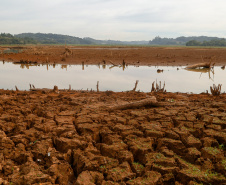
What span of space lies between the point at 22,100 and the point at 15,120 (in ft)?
5.57

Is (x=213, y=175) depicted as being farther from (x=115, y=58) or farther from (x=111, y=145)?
(x=115, y=58)

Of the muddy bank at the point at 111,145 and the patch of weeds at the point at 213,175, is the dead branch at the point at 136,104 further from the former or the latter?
the patch of weeds at the point at 213,175

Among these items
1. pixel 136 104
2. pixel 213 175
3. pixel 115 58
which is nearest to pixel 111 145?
pixel 213 175

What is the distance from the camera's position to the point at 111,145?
11.9 feet

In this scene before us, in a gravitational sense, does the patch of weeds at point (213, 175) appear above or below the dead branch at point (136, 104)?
below

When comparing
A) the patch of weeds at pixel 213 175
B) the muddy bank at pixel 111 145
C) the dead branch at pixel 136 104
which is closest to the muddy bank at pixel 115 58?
the dead branch at pixel 136 104

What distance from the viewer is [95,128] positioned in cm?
429

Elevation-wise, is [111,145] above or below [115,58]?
below

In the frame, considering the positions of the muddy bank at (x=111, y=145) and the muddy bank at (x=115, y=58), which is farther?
the muddy bank at (x=115, y=58)

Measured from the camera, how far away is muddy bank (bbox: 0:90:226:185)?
2.93 m

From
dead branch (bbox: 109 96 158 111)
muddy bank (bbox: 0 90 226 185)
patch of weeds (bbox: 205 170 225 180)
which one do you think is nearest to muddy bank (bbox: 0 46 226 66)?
dead branch (bbox: 109 96 158 111)

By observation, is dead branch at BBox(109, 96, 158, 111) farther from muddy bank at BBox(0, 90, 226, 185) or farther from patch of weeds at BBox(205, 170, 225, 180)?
patch of weeds at BBox(205, 170, 225, 180)

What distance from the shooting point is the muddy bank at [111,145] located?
293cm

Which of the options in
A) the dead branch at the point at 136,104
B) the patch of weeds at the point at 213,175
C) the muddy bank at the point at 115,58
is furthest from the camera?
the muddy bank at the point at 115,58
